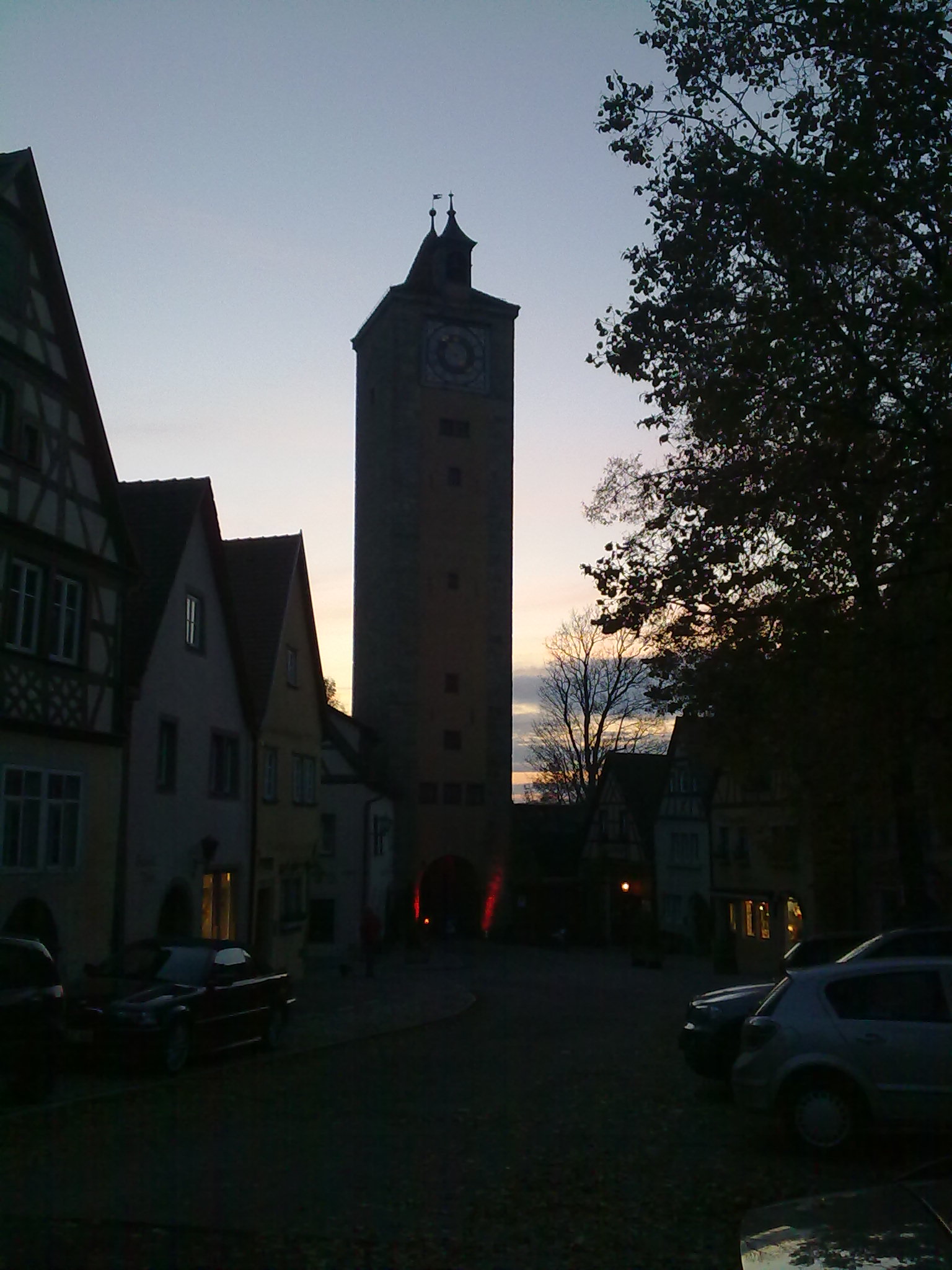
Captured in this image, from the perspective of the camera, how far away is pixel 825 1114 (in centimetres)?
1055

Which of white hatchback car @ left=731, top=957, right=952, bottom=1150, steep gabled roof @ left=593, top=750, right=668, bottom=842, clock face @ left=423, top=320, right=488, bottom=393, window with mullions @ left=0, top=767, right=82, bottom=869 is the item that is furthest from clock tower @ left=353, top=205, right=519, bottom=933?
white hatchback car @ left=731, top=957, right=952, bottom=1150

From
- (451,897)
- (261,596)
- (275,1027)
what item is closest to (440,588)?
(451,897)

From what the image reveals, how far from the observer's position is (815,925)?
41625 millimetres

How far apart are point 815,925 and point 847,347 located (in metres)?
30.5

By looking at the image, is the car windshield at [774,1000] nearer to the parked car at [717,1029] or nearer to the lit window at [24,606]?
the parked car at [717,1029]

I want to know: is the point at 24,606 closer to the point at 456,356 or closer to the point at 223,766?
the point at 223,766

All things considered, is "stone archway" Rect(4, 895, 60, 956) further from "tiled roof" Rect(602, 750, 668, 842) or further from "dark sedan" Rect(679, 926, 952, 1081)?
"tiled roof" Rect(602, 750, 668, 842)

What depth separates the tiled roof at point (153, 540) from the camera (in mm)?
24797

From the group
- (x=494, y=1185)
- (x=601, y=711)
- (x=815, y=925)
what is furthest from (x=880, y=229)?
(x=601, y=711)

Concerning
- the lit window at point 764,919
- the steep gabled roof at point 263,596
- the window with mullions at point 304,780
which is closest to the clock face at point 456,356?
the lit window at point 764,919

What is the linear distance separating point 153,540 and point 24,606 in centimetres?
640

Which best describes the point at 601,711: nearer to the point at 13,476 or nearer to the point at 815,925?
the point at 815,925

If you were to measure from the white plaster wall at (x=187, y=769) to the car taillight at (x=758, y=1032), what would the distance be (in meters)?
14.9

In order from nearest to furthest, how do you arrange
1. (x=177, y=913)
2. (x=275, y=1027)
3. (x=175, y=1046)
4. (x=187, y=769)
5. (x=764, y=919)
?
(x=175, y=1046) → (x=275, y=1027) → (x=177, y=913) → (x=187, y=769) → (x=764, y=919)
